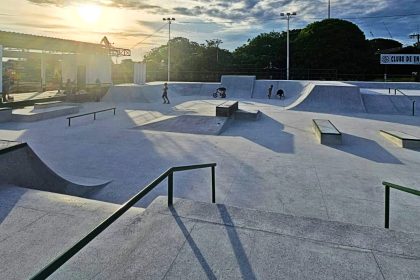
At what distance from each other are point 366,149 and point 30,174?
29.5 ft

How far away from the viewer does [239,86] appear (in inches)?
1125

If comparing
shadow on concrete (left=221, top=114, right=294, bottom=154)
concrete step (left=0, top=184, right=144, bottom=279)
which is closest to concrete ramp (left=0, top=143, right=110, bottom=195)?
concrete step (left=0, top=184, right=144, bottom=279)

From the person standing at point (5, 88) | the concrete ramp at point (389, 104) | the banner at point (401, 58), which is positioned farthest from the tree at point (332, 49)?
the person standing at point (5, 88)

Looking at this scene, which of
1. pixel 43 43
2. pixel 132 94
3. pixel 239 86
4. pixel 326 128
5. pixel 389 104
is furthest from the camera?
pixel 239 86

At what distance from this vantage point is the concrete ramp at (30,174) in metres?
4.46

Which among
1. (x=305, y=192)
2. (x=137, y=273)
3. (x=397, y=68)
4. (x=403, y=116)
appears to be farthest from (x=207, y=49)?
(x=137, y=273)

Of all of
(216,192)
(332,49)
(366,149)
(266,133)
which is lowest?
(216,192)

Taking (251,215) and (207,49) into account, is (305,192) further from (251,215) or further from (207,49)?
(207,49)

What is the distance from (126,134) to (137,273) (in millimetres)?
9096

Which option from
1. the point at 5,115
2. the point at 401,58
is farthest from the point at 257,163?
the point at 401,58

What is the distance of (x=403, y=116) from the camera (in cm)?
1652

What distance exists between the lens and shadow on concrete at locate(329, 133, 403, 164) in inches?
328

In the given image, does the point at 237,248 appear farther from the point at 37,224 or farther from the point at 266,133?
the point at 266,133

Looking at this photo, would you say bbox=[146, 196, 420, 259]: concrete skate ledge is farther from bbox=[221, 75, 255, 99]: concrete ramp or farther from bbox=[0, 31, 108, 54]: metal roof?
bbox=[221, 75, 255, 99]: concrete ramp
